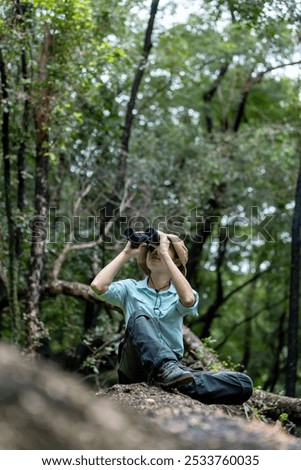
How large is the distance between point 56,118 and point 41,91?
41 centimetres

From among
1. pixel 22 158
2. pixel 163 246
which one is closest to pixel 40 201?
pixel 22 158

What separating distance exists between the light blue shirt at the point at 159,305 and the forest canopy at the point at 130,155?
2.01 meters

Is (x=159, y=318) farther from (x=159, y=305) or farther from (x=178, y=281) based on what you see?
(x=178, y=281)

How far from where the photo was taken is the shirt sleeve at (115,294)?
20.0 ft

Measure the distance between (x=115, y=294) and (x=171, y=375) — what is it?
947 mm

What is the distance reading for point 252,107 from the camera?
62.6ft

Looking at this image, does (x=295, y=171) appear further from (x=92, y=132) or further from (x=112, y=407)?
(x=112, y=407)

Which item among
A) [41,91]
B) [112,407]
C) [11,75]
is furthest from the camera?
[11,75]

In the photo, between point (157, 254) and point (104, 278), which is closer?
point (104, 278)

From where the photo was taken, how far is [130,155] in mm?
14344

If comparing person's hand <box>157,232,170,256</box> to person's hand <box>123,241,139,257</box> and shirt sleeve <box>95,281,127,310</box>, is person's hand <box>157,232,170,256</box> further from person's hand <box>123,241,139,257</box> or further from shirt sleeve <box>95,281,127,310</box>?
shirt sleeve <box>95,281,127,310</box>

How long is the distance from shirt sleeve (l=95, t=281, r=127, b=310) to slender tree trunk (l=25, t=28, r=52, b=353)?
435 cm

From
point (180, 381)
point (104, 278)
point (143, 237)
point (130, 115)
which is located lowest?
point (180, 381)

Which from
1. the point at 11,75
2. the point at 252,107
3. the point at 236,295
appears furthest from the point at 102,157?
the point at 236,295
